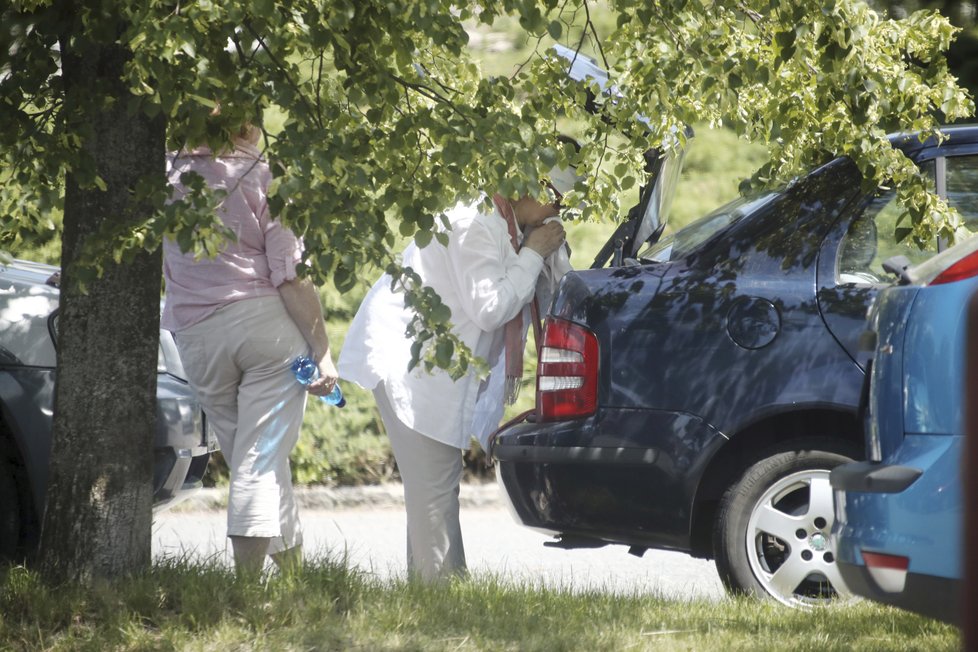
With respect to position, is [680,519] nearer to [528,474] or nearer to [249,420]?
[528,474]

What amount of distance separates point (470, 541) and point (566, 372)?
279 cm

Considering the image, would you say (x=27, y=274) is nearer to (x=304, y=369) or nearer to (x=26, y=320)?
(x=26, y=320)

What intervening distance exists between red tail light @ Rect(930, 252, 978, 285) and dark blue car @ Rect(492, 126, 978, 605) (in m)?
1.13

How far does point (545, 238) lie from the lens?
4.73m

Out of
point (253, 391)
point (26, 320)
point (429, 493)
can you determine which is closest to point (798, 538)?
point (429, 493)

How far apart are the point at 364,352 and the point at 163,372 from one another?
35.9 inches

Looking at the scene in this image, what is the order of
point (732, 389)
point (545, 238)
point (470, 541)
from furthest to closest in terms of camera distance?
point (470, 541) → point (545, 238) → point (732, 389)

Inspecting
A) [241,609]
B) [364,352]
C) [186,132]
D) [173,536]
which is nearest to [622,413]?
[364,352]

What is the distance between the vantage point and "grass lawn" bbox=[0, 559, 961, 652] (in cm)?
352

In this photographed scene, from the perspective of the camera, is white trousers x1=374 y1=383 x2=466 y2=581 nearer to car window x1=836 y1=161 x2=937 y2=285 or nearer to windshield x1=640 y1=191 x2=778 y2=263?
windshield x1=640 y1=191 x2=778 y2=263

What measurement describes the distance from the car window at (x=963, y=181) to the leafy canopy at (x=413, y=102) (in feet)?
A: 0.70

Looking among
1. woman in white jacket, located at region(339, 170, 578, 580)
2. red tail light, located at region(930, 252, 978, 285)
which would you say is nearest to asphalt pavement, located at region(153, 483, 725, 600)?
woman in white jacket, located at region(339, 170, 578, 580)

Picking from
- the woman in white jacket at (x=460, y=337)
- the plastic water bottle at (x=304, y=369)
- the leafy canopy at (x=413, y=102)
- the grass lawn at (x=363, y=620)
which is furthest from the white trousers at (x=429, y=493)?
the leafy canopy at (x=413, y=102)

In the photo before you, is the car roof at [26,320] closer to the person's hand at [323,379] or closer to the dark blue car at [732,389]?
the person's hand at [323,379]
